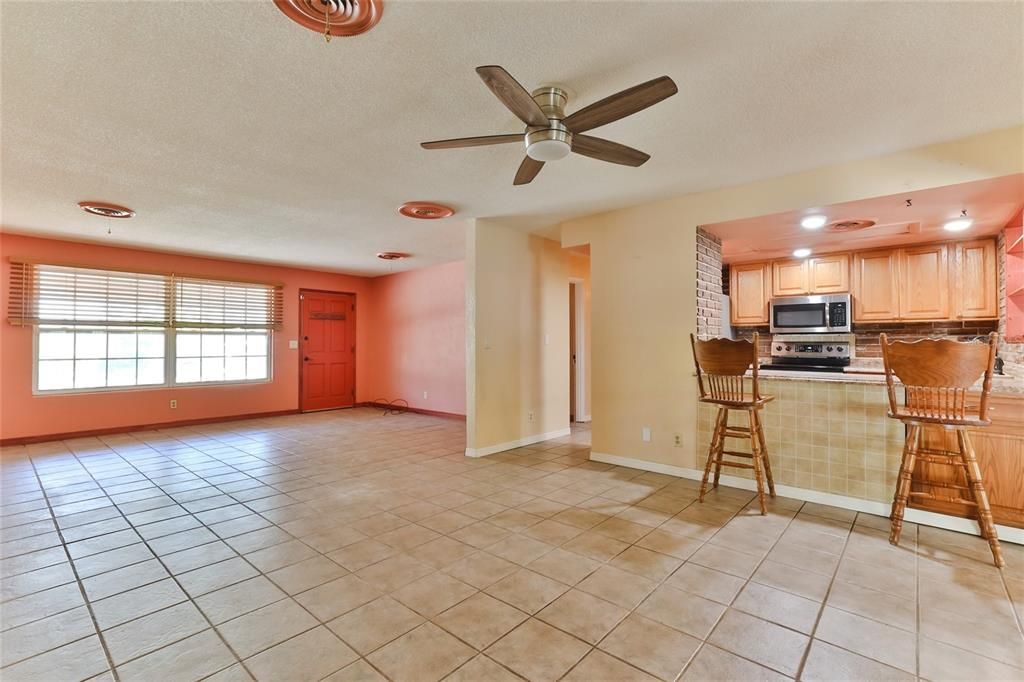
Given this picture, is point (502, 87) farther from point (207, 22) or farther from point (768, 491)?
point (768, 491)

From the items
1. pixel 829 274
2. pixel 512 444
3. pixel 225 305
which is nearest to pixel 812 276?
pixel 829 274

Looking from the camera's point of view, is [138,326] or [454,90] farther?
[138,326]

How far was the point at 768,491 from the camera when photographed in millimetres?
3379

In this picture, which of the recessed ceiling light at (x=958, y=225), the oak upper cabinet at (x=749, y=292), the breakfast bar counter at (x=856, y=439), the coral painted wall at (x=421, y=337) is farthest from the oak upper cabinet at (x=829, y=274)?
the coral painted wall at (x=421, y=337)

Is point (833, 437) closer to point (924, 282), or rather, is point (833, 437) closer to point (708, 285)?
point (708, 285)

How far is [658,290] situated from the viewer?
13.1 feet

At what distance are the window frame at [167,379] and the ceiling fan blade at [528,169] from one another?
6.01m

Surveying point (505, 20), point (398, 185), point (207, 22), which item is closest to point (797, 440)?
point (505, 20)

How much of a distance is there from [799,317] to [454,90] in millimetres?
4361

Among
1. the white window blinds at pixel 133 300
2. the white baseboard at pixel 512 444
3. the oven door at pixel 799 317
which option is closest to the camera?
the white baseboard at pixel 512 444

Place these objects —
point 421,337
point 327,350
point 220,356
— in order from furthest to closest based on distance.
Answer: point 327,350 → point 421,337 → point 220,356

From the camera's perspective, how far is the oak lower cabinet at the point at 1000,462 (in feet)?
8.34

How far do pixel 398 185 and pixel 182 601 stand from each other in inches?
114

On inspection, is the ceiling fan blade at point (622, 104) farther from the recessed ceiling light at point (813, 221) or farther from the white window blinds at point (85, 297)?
the white window blinds at point (85, 297)
